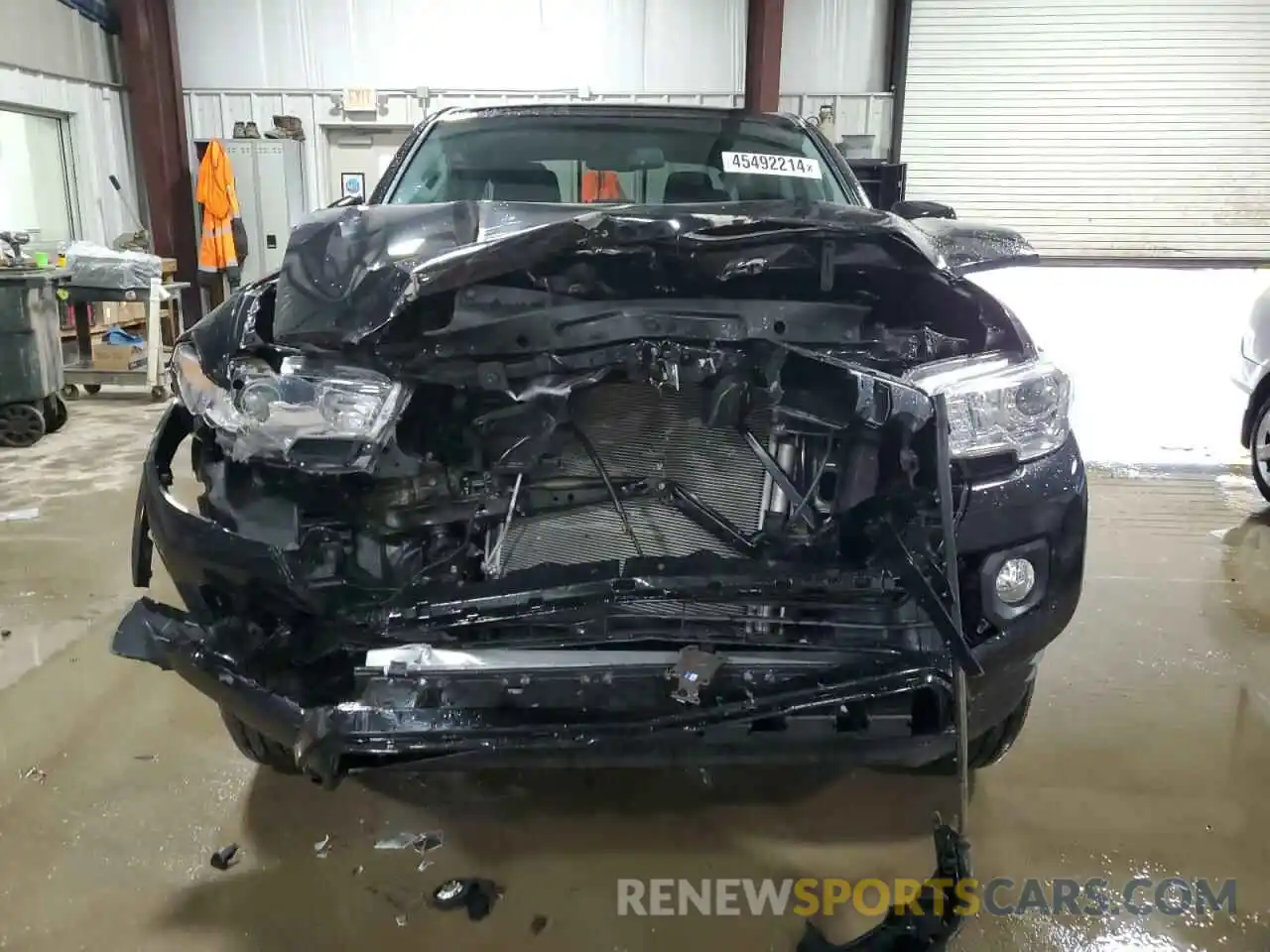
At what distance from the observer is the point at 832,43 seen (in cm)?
854

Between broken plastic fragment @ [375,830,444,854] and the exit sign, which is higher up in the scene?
the exit sign

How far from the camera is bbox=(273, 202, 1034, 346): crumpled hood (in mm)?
1522

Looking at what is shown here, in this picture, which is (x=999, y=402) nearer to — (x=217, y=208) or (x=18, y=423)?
(x=18, y=423)

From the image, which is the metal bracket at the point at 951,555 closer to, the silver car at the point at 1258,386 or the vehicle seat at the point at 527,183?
the vehicle seat at the point at 527,183

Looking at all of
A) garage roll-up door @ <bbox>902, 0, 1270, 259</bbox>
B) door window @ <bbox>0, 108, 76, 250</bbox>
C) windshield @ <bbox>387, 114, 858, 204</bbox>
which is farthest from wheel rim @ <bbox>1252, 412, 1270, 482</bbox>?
door window @ <bbox>0, 108, 76, 250</bbox>

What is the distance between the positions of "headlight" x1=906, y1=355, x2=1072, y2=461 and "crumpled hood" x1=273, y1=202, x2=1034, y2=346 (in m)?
0.19

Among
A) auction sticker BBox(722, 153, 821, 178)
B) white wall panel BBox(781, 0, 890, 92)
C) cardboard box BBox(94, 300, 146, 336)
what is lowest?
cardboard box BBox(94, 300, 146, 336)

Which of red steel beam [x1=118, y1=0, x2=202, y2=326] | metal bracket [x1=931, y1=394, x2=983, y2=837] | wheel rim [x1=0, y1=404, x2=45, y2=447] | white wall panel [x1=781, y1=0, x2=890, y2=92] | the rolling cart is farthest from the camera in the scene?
white wall panel [x1=781, y1=0, x2=890, y2=92]

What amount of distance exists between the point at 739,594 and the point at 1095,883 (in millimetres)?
961

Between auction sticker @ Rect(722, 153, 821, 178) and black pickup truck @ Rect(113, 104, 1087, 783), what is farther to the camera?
auction sticker @ Rect(722, 153, 821, 178)

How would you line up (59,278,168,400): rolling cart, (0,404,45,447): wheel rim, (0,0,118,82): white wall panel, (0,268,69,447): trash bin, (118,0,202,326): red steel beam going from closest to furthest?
1. (0,268,69,447): trash bin
2. (0,404,45,447): wheel rim
3. (59,278,168,400): rolling cart
4. (0,0,118,82): white wall panel
5. (118,0,202,326): red steel beam

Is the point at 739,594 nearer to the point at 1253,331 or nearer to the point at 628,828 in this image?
the point at 628,828

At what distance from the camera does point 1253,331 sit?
13.3 ft
